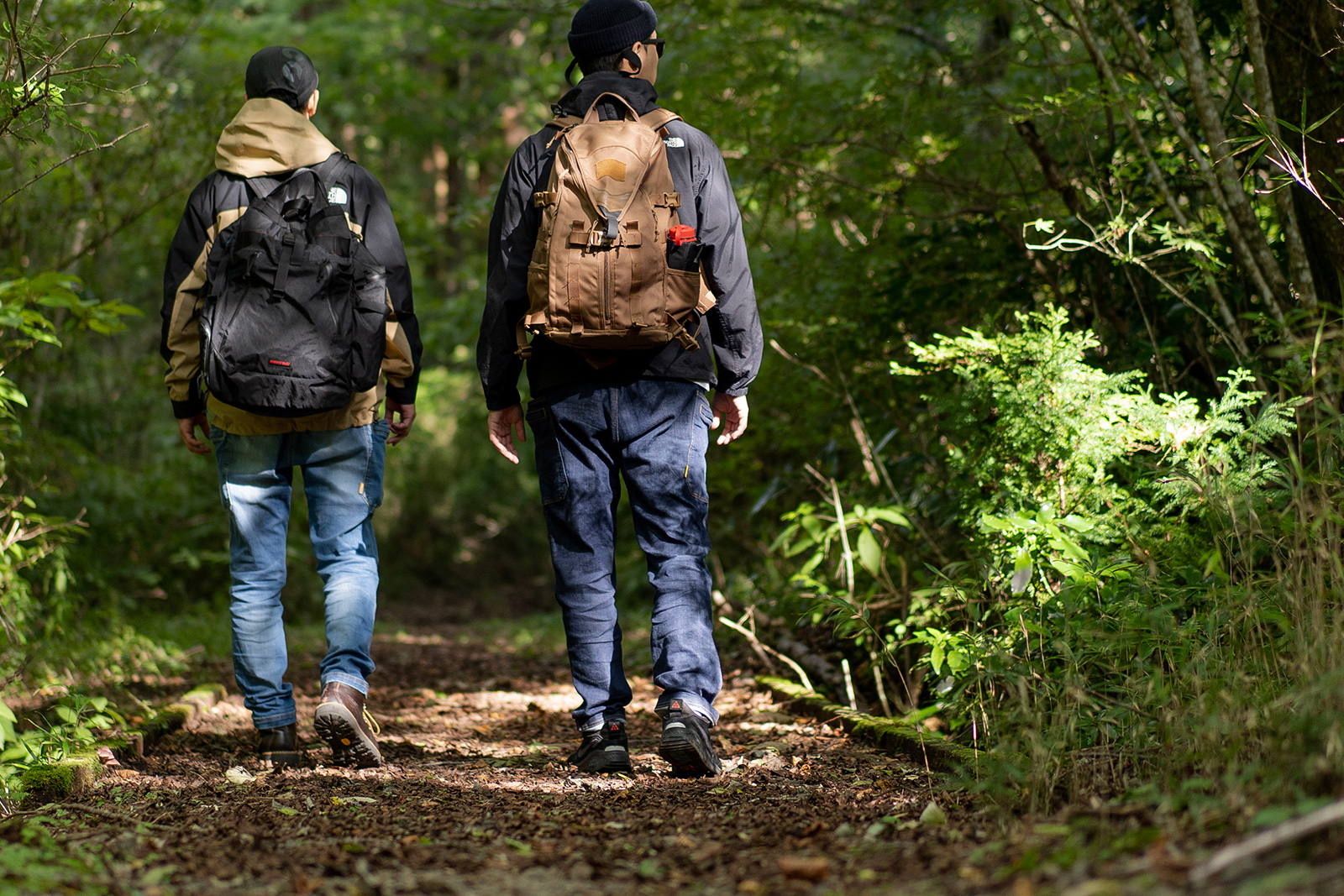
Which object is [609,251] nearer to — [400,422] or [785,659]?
[400,422]

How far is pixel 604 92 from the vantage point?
10.1 ft

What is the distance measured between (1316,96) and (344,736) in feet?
11.8

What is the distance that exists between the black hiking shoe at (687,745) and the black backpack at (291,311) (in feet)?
4.39

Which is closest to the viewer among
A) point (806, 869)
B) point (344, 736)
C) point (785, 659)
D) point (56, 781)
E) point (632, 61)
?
point (806, 869)

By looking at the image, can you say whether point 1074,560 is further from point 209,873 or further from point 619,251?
point 209,873

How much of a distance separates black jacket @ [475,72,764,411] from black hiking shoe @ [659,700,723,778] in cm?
94

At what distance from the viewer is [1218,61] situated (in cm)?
416

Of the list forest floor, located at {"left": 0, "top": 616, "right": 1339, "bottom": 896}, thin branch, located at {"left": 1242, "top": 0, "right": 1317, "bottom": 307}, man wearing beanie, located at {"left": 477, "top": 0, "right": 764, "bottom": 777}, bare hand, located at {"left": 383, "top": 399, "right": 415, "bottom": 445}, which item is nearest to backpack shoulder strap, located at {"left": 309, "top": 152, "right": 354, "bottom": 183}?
man wearing beanie, located at {"left": 477, "top": 0, "right": 764, "bottom": 777}

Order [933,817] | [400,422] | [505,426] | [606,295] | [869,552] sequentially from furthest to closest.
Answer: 1. [869,552]
2. [400,422]
3. [505,426]
4. [606,295]
5. [933,817]

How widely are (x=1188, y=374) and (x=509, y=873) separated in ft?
10.1

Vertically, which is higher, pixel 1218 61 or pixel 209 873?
pixel 1218 61

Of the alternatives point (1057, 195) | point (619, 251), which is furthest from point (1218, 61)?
point (619, 251)

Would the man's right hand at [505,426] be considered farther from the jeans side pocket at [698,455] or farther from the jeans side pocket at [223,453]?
the jeans side pocket at [223,453]

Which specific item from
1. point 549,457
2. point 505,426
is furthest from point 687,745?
point 505,426
